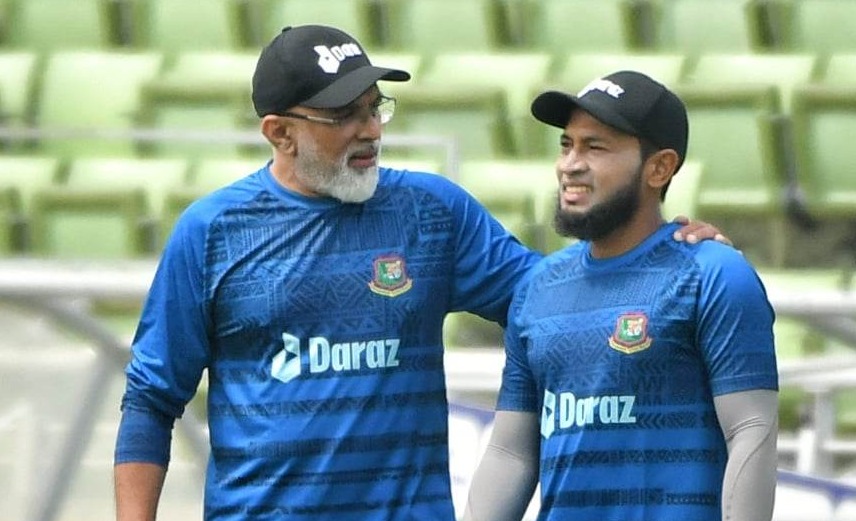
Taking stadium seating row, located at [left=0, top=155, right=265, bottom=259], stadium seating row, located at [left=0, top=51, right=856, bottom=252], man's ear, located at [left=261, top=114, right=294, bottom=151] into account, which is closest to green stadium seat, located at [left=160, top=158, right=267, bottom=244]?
stadium seating row, located at [left=0, top=155, right=265, bottom=259]

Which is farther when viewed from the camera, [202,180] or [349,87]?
[202,180]

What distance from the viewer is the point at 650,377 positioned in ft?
10.3

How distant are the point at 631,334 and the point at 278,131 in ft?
2.42

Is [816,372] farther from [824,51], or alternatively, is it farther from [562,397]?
[824,51]

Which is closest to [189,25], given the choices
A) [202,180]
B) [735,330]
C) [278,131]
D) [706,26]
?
[202,180]

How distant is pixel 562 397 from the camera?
126 inches

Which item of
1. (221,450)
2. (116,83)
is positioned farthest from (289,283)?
(116,83)

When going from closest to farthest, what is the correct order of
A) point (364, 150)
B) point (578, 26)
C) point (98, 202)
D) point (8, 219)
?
point (364, 150) → point (8, 219) → point (98, 202) → point (578, 26)

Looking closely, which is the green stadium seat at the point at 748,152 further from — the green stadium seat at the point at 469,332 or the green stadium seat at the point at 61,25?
the green stadium seat at the point at 61,25

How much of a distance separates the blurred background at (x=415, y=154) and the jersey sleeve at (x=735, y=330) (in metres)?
1.56

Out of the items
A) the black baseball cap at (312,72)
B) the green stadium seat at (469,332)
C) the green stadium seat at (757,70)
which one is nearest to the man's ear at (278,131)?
the black baseball cap at (312,72)

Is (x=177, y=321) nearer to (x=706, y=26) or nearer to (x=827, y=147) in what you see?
(x=827, y=147)

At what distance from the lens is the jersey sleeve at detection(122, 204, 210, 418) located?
339cm

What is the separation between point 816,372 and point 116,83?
3.95 metres
